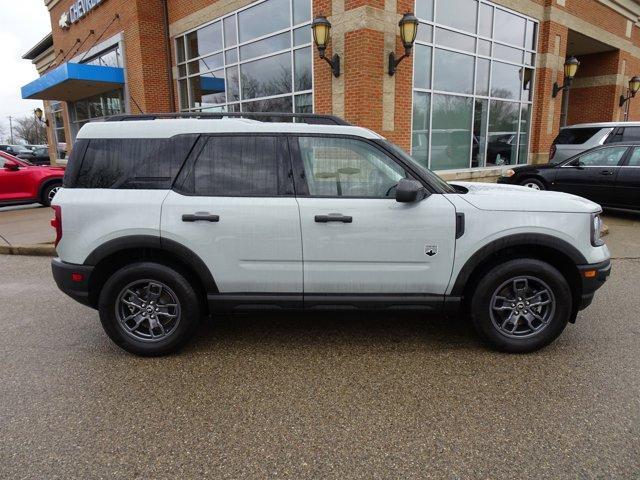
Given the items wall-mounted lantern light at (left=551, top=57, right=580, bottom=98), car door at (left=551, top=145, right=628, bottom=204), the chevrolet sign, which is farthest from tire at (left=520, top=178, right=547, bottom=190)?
the chevrolet sign

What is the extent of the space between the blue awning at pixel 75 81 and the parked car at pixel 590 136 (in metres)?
14.5

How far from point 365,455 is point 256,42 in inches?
450

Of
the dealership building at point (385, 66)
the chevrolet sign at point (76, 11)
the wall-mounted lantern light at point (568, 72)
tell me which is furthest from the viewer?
the chevrolet sign at point (76, 11)

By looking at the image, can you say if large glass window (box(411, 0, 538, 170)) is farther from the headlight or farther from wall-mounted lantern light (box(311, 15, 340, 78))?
the headlight

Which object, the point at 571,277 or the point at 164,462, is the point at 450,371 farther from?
the point at 164,462

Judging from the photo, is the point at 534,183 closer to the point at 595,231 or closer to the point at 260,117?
the point at 595,231

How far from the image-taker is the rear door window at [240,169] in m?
3.43

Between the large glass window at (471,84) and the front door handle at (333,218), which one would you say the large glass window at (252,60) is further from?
the front door handle at (333,218)

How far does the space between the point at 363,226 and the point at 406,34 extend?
710cm

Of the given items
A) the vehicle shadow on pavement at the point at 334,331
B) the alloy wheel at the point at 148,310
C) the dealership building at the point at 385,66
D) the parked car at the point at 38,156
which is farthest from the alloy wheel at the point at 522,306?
the parked car at the point at 38,156

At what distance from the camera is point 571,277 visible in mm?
3539

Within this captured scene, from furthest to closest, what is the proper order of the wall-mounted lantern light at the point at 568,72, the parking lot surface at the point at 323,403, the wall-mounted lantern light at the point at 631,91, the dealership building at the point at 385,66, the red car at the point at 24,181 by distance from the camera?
1. the wall-mounted lantern light at the point at 631,91
2. the wall-mounted lantern light at the point at 568,72
3. the red car at the point at 24,181
4. the dealership building at the point at 385,66
5. the parking lot surface at the point at 323,403

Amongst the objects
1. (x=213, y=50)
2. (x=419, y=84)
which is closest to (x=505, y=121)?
(x=419, y=84)

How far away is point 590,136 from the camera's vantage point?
11734 millimetres
